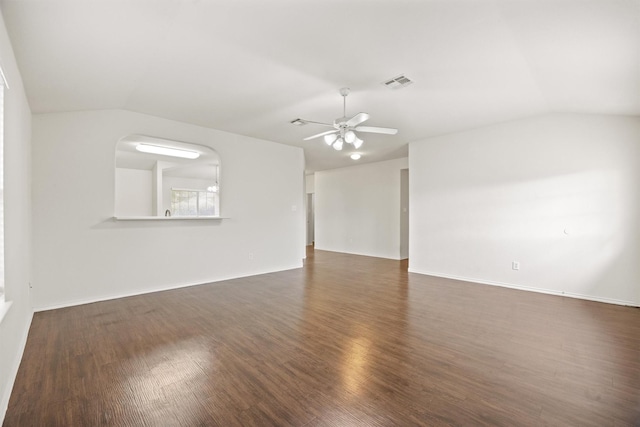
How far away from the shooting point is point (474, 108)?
13.4 ft

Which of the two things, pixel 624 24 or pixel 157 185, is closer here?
pixel 624 24

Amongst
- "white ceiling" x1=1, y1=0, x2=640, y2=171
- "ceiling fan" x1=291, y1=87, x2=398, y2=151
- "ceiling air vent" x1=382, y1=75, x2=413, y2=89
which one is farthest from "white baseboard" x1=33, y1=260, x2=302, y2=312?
"ceiling air vent" x1=382, y1=75, x2=413, y2=89

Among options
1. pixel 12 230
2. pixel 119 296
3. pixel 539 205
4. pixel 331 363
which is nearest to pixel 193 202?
pixel 119 296

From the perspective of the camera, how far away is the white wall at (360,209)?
7.73 m

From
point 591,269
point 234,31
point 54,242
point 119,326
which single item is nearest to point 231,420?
point 119,326

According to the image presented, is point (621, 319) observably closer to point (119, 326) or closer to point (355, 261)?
point (355, 261)

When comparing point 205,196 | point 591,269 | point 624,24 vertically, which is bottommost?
point 591,269

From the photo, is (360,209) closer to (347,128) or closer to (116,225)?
(347,128)

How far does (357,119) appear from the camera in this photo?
3348mm

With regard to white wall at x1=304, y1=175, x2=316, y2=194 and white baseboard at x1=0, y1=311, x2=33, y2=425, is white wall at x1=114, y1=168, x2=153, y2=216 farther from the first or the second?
white wall at x1=304, y1=175, x2=316, y2=194

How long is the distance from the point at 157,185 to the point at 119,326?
222 centimetres

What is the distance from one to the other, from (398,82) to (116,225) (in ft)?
14.0

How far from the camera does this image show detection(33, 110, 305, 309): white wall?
3.62 metres

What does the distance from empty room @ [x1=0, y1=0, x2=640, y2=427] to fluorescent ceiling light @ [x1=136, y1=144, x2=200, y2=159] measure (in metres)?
0.04
